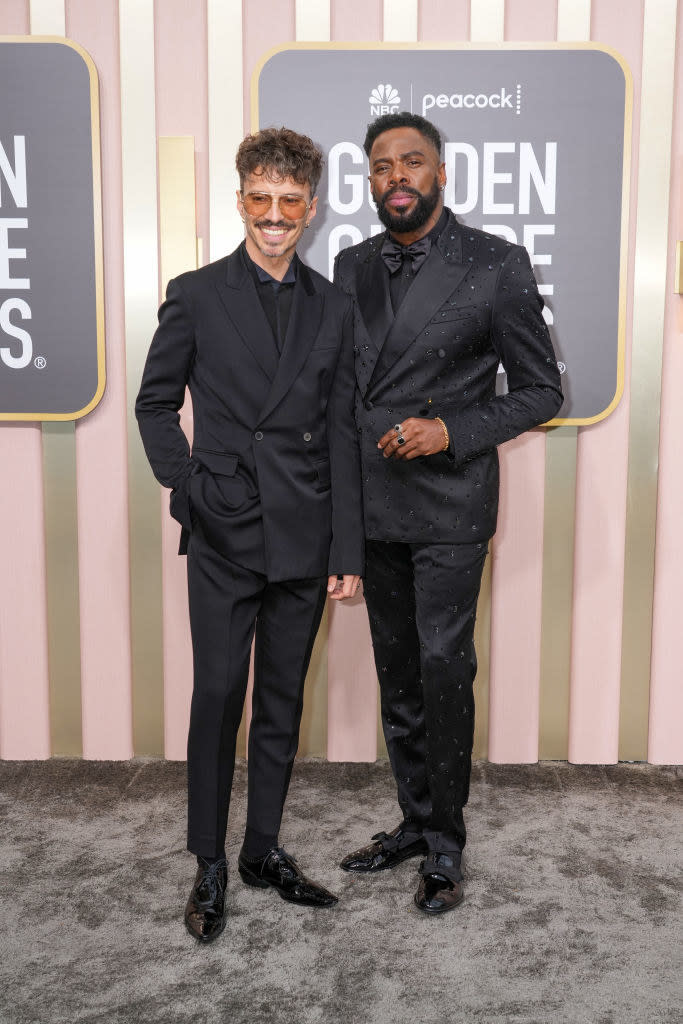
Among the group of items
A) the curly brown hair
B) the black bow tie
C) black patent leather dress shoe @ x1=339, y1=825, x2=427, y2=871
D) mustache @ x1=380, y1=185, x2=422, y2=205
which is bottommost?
black patent leather dress shoe @ x1=339, y1=825, x2=427, y2=871

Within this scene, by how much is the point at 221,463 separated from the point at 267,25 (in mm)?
1539

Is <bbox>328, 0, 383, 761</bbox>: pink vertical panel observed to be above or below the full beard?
below

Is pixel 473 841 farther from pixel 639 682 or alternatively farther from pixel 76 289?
pixel 76 289

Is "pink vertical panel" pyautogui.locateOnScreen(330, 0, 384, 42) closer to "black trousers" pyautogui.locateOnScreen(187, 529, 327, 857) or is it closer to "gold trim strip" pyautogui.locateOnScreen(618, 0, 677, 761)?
"gold trim strip" pyautogui.locateOnScreen(618, 0, 677, 761)

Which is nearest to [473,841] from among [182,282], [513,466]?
[513,466]

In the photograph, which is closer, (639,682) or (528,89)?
(528,89)

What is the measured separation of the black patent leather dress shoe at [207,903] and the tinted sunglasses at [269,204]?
4.80ft

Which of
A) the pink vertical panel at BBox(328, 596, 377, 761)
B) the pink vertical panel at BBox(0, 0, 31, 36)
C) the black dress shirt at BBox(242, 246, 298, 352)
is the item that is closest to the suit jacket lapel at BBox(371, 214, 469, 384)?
the black dress shirt at BBox(242, 246, 298, 352)

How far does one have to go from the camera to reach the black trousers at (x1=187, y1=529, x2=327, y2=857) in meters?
2.22

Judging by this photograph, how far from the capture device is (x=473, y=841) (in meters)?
2.66

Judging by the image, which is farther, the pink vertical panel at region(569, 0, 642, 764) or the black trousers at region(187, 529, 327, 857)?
the pink vertical panel at region(569, 0, 642, 764)

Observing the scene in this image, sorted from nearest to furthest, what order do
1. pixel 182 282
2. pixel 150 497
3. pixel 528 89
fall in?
1. pixel 182 282
2. pixel 528 89
3. pixel 150 497

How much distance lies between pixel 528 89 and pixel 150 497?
65.2 inches

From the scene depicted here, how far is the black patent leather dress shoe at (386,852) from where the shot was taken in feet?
8.20
